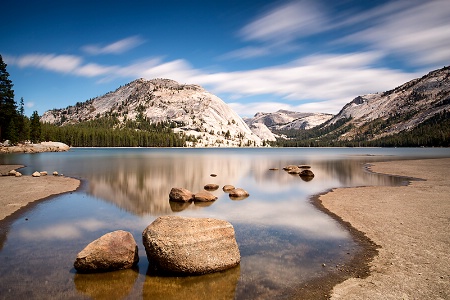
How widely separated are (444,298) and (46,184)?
45.9 metres

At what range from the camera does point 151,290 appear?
1339 centimetres

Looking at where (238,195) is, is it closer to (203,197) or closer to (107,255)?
(203,197)

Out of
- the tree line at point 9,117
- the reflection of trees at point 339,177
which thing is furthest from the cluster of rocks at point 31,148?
the reflection of trees at point 339,177

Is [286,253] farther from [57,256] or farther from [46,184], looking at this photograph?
[46,184]

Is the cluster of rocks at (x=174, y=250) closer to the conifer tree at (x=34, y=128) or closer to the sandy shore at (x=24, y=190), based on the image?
the sandy shore at (x=24, y=190)

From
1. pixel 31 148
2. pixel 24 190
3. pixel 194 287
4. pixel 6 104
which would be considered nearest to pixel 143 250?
pixel 194 287

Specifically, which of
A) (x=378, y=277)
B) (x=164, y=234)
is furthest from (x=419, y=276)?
(x=164, y=234)

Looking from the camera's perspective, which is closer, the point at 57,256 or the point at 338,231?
the point at 57,256

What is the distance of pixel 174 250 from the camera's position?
48.3 feet

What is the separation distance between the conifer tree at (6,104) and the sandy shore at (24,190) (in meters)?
90.7

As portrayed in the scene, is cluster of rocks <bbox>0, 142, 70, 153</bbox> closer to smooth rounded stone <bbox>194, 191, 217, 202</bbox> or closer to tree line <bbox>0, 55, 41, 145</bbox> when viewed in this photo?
tree line <bbox>0, 55, 41, 145</bbox>

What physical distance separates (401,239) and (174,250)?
14.3m

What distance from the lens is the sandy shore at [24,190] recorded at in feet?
94.7

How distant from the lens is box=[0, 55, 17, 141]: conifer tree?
369 ft
